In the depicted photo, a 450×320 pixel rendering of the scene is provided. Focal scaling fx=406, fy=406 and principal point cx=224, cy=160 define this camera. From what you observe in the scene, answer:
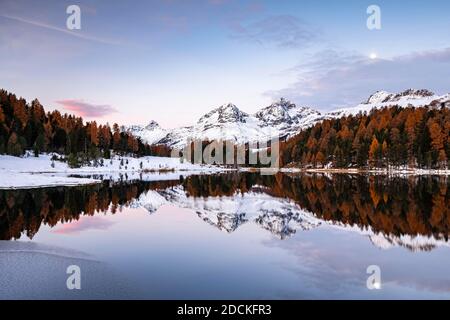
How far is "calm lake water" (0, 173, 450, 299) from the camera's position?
14.8 m

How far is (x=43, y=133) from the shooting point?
469 ft

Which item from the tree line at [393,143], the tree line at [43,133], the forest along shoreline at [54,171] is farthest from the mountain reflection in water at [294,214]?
the tree line at [393,143]

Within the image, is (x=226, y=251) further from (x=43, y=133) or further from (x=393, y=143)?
(x=393, y=143)

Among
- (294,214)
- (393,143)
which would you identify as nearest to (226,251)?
(294,214)

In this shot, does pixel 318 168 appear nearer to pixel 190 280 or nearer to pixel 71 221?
pixel 71 221

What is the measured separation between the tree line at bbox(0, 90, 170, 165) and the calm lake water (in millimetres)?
99813

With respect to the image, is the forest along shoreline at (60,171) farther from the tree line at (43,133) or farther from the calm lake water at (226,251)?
the calm lake water at (226,251)

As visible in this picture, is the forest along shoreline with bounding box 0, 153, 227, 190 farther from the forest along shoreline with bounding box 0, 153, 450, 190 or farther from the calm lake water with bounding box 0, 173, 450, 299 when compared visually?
the calm lake water with bounding box 0, 173, 450, 299

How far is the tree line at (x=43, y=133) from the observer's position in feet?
419

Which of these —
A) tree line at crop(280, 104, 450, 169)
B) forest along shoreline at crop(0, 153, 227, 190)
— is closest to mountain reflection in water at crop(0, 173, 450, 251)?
forest along shoreline at crop(0, 153, 227, 190)

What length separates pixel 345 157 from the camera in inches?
6683

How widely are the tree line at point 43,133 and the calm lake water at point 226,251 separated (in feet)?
327
